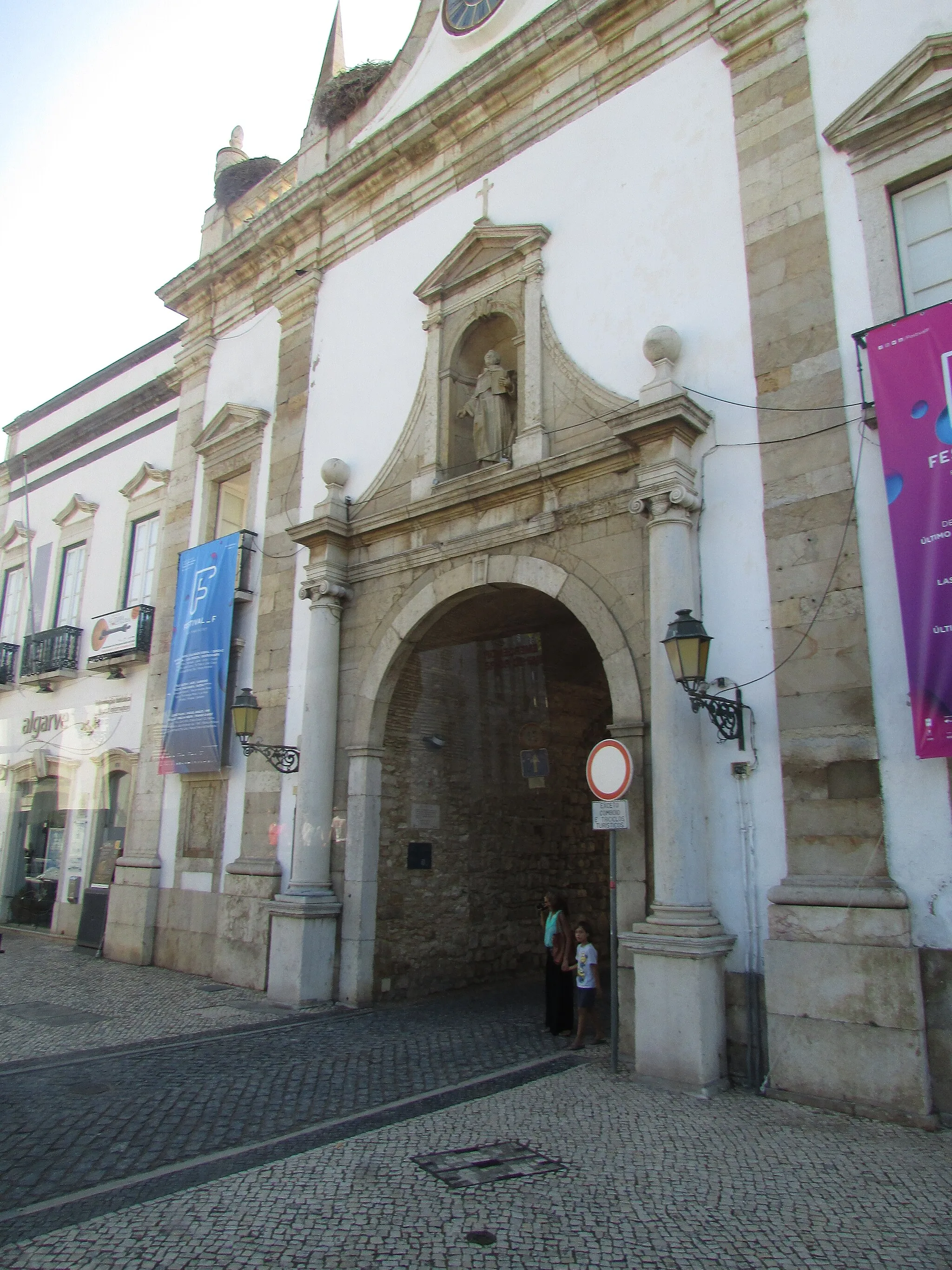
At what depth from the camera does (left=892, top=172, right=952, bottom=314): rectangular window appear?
649 cm

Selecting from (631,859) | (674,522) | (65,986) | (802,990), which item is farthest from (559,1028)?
(65,986)

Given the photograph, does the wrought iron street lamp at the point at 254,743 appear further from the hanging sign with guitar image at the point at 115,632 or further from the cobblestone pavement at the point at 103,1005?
the hanging sign with guitar image at the point at 115,632

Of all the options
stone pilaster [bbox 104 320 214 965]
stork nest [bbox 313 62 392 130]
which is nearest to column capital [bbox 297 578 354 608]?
stone pilaster [bbox 104 320 214 965]

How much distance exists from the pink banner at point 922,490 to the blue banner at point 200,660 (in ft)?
25.9

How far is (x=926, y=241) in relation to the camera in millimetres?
6613

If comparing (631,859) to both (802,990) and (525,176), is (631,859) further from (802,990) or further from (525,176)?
(525,176)

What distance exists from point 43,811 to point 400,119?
1202 cm

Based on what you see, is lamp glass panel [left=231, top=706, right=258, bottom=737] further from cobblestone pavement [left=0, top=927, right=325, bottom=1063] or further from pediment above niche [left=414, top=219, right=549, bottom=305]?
pediment above niche [left=414, top=219, right=549, bottom=305]

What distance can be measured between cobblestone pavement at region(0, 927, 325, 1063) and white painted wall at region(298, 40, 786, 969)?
10.9ft

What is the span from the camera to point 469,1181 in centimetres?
450

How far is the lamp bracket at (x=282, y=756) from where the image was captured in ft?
32.9

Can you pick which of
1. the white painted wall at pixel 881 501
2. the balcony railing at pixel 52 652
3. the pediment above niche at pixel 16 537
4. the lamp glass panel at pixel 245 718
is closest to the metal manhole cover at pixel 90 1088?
the lamp glass panel at pixel 245 718

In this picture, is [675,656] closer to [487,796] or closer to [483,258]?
[487,796]

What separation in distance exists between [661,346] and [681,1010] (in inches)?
198
